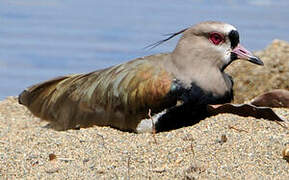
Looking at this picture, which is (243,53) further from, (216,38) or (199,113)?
(199,113)

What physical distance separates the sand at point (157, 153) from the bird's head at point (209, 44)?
28.2 inches

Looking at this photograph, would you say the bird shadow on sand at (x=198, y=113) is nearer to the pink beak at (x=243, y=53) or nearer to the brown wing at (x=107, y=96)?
the brown wing at (x=107, y=96)

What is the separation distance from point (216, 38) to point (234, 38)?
7.5 inches

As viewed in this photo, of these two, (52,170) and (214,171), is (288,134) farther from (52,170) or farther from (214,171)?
(52,170)

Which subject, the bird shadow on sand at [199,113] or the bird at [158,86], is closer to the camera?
the bird shadow on sand at [199,113]

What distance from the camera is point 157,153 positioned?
5.35 metres

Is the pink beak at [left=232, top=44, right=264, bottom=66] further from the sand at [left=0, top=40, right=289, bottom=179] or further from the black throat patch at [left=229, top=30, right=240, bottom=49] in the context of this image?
the sand at [left=0, top=40, right=289, bottom=179]

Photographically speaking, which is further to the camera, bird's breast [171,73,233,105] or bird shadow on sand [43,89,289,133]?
bird's breast [171,73,233,105]

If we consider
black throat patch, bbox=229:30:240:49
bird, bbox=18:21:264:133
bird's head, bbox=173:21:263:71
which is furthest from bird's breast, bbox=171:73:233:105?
black throat patch, bbox=229:30:240:49

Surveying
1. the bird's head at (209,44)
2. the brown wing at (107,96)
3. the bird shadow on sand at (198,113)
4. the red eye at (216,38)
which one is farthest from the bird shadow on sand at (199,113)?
the red eye at (216,38)

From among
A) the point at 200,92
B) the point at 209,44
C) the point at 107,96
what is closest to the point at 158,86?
the point at 200,92

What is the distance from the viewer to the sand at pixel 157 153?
4969mm

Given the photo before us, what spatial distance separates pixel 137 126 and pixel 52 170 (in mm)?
1441

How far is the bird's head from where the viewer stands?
6.56m
